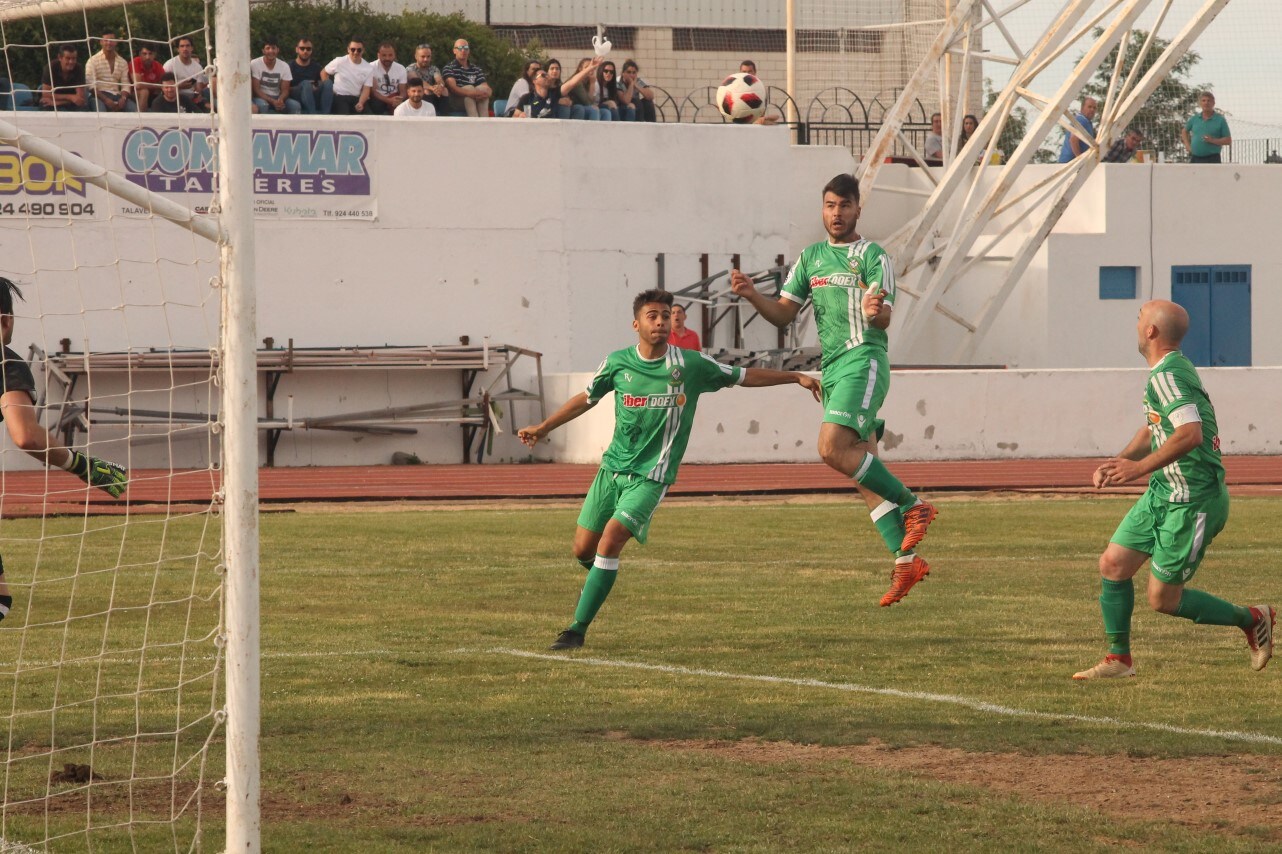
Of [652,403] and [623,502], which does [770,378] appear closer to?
[652,403]

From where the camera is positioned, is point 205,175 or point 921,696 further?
point 205,175

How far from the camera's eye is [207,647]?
9.25 metres

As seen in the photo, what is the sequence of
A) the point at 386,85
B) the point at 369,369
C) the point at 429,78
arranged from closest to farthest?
1. the point at 369,369
2. the point at 386,85
3. the point at 429,78

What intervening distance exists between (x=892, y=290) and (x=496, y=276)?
15972mm

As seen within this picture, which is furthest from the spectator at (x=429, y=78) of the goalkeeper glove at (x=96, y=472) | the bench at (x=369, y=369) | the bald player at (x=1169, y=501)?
the bald player at (x=1169, y=501)

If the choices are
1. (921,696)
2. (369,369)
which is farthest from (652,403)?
(369,369)

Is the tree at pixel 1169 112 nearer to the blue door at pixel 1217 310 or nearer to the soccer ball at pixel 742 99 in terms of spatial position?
the blue door at pixel 1217 310

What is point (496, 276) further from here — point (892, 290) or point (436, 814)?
point (436, 814)

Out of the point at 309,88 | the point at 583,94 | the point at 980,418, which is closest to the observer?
the point at 980,418

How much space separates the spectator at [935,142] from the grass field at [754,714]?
19741 mm

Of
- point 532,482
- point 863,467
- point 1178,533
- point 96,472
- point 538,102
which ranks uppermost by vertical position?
point 538,102

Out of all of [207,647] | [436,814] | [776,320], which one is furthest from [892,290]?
[436,814]

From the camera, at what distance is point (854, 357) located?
9.71 meters

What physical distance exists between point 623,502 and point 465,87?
699 inches
